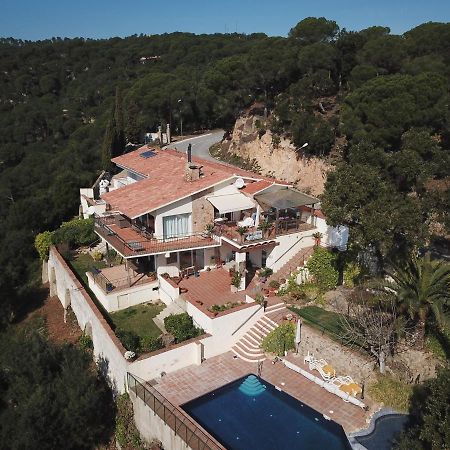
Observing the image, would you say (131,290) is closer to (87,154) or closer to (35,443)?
(35,443)

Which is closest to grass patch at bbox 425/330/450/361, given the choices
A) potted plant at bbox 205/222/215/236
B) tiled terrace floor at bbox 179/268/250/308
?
tiled terrace floor at bbox 179/268/250/308

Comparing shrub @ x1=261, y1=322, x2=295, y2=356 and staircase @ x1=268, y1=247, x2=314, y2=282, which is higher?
staircase @ x1=268, y1=247, x2=314, y2=282

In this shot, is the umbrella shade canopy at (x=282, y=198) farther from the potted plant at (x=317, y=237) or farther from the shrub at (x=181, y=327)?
the shrub at (x=181, y=327)

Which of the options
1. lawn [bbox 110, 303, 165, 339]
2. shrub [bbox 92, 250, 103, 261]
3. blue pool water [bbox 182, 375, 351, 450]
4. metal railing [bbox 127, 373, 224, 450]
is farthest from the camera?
shrub [bbox 92, 250, 103, 261]

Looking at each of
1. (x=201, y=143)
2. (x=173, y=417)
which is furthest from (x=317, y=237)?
(x=201, y=143)

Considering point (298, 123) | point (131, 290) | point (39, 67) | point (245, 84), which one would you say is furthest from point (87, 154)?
point (39, 67)

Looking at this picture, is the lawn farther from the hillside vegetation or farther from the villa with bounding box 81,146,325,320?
the hillside vegetation

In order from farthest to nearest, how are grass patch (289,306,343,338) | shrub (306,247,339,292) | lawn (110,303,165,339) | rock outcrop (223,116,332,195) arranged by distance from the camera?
rock outcrop (223,116,332,195)
shrub (306,247,339,292)
lawn (110,303,165,339)
grass patch (289,306,343,338)
